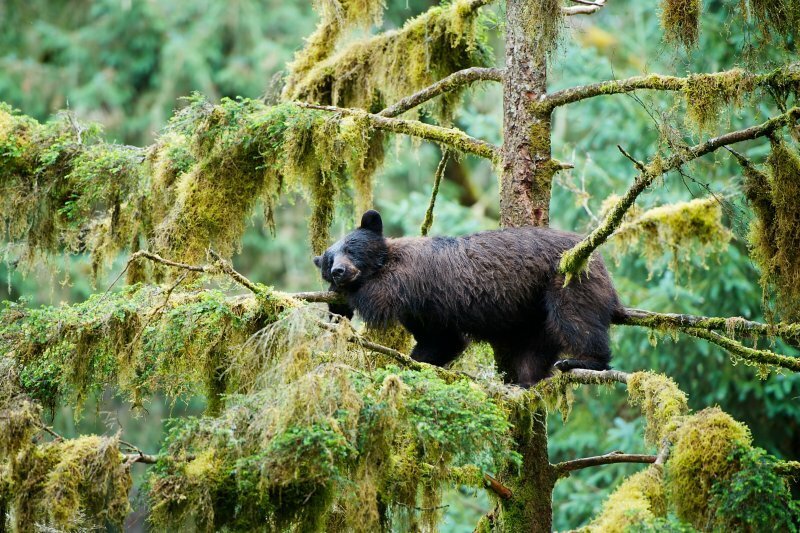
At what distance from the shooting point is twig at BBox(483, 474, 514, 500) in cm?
624

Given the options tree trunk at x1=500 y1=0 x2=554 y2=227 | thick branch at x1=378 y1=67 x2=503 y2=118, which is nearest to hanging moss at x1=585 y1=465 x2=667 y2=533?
tree trunk at x1=500 y1=0 x2=554 y2=227

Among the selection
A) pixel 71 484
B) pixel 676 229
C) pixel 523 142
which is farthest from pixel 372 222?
pixel 71 484

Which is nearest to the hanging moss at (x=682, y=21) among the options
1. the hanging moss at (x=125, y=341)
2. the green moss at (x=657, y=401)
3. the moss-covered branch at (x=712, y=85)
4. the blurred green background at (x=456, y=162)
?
the moss-covered branch at (x=712, y=85)

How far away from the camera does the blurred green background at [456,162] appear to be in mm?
12719

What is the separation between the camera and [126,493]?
444 cm

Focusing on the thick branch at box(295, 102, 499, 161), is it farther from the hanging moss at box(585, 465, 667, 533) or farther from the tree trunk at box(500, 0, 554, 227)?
the hanging moss at box(585, 465, 667, 533)

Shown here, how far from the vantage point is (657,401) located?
502 centimetres

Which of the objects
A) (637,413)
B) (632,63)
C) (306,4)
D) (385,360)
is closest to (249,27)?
(306,4)

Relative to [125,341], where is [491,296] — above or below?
above

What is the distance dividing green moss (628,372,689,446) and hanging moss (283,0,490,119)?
363 cm

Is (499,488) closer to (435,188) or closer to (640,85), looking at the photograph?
(435,188)

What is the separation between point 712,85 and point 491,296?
2.26 m

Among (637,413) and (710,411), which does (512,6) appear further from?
(637,413)

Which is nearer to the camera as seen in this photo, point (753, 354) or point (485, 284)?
point (753, 354)
